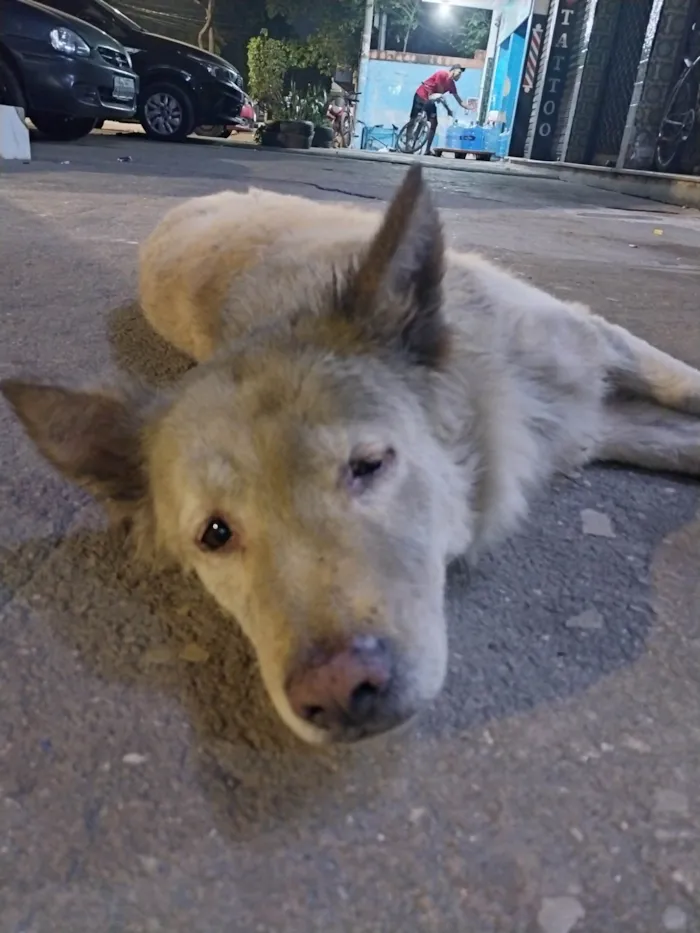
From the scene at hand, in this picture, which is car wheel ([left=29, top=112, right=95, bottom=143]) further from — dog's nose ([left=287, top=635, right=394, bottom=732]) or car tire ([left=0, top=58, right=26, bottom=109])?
dog's nose ([left=287, top=635, right=394, bottom=732])

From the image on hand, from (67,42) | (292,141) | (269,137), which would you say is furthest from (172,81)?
(292,141)

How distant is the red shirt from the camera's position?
26.1 meters

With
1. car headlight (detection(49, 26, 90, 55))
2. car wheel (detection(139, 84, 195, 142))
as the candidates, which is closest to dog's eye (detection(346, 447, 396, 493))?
car headlight (detection(49, 26, 90, 55))

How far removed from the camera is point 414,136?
26.7m

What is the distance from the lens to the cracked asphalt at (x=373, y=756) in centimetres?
107

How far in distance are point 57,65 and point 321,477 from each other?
35.6ft

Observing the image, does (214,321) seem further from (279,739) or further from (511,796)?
(511,796)

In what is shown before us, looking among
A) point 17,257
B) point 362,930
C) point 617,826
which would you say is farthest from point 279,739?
point 17,257

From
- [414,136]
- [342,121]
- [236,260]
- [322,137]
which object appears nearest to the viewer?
[236,260]

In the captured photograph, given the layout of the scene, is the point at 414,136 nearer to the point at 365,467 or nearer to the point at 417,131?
the point at 417,131

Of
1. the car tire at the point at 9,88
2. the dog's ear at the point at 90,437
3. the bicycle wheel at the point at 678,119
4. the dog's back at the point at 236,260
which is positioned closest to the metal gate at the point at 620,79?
the bicycle wheel at the point at 678,119

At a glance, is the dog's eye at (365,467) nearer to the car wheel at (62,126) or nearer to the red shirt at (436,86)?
the car wheel at (62,126)

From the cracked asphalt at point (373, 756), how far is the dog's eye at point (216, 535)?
0.20m

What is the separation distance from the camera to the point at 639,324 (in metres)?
3.61
